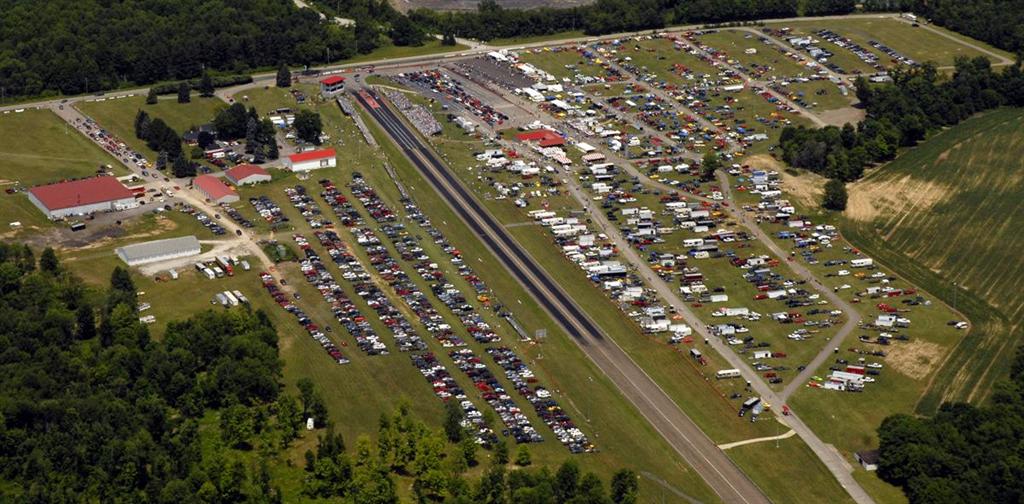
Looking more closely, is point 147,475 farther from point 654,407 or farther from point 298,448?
point 654,407

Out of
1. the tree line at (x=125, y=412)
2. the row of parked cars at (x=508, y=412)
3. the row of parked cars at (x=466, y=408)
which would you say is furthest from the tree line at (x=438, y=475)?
the tree line at (x=125, y=412)

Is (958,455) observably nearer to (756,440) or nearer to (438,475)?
(756,440)

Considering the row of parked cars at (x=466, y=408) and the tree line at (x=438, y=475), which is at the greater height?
the tree line at (x=438, y=475)

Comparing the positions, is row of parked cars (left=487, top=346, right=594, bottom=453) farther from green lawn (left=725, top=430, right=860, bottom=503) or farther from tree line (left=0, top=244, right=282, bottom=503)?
tree line (left=0, top=244, right=282, bottom=503)

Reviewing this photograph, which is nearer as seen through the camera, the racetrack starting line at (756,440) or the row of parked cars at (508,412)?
the row of parked cars at (508,412)

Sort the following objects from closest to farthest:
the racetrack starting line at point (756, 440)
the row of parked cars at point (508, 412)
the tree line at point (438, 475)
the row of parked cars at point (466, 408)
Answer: the tree line at point (438, 475) → the row of parked cars at point (466, 408) → the row of parked cars at point (508, 412) → the racetrack starting line at point (756, 440)

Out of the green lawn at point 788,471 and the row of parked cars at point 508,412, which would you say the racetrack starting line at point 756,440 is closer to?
the green lawn at point 788,471

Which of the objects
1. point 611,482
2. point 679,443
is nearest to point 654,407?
point 679,443
